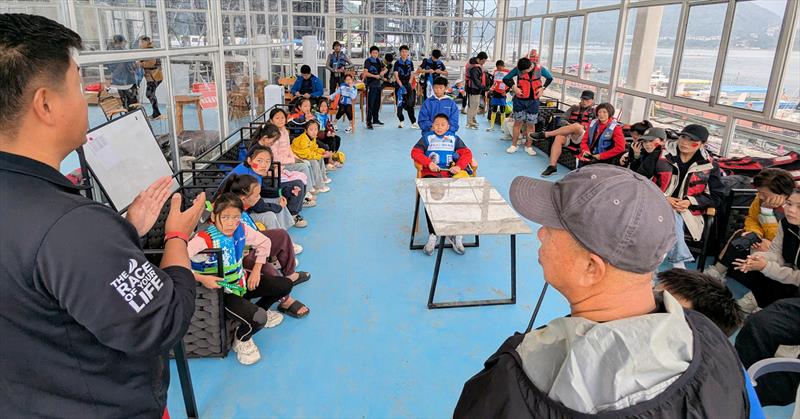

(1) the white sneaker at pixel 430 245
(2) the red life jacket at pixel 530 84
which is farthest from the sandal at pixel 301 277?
(2) the red life jacket at pixel 530 84

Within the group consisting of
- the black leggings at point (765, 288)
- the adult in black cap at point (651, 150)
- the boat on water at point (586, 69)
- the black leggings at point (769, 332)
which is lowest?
the black leggings at point (765, 288)

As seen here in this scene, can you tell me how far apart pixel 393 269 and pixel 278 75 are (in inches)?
238

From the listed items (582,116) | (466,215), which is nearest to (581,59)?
(582,116)

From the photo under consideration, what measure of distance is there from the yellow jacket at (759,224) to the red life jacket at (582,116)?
10.0 ft

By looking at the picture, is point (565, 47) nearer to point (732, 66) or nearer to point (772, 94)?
point (732, 66)

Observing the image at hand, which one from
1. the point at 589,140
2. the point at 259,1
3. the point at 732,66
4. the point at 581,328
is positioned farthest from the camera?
the point at 259,1

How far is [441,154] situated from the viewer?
14.1 feet

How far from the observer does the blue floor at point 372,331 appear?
2.22 metres

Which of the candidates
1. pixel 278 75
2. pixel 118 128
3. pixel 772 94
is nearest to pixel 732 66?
pixel 772 94

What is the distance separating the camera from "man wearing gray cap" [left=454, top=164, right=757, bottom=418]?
0.68 m

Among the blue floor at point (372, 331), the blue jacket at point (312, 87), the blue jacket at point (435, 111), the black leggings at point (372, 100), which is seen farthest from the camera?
the black leggings at point (372, 100)

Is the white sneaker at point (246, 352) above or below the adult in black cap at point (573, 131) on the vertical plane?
below

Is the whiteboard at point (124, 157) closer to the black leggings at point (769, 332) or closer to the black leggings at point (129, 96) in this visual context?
the black leggings at point (129, 96)

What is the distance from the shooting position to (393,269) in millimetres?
3516
